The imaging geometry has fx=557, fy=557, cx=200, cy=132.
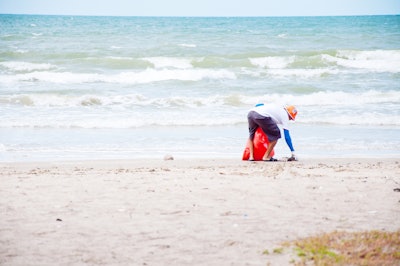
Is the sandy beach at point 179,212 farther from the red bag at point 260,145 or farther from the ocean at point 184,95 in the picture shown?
the ocean at point 184,95

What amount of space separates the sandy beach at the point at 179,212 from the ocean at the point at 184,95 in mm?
2674

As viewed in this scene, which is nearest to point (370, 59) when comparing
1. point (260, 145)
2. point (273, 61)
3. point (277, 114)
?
point (273, 61)

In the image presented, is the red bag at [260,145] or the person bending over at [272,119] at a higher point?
the person bending over at [272,119]

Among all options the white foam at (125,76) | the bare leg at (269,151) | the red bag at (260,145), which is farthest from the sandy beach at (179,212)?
the white foam at (125,76)

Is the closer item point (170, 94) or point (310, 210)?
point (310, 210)

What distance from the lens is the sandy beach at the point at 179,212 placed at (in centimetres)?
462

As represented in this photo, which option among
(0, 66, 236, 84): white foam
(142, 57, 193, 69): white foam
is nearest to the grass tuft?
(0, 66, 236, 84): white foam

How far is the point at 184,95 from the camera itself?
56.4 ft

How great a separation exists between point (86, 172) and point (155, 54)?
20.7m

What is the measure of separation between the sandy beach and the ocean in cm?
267

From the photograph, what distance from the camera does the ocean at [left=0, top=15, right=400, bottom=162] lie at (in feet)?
35.1

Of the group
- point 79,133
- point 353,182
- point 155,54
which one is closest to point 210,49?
point 155,54

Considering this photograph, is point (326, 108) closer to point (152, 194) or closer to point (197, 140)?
point (197, 140)

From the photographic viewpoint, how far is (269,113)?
8719 millimetres
